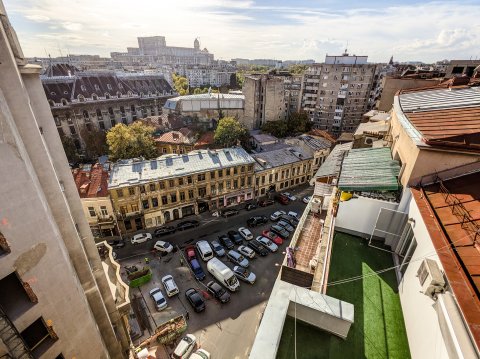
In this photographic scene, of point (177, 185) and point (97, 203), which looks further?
point (177, 185)

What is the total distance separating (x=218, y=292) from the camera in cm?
2677

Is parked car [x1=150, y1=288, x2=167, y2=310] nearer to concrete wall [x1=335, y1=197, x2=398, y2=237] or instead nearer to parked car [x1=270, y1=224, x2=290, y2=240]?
parked car [x1=270, y1=224, x2=290, y2=240]

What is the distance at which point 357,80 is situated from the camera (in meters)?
69.4

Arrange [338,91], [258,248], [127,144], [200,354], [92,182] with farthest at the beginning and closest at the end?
[338,91]
[127,144]
[92,182]
[258,248]
[200,354]

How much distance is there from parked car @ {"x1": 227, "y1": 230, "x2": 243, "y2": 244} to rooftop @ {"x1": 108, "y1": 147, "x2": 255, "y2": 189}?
10284 mm

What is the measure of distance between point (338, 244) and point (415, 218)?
3.88m

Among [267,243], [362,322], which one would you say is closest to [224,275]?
[267,243]

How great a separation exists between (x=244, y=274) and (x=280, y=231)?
31.7 feet

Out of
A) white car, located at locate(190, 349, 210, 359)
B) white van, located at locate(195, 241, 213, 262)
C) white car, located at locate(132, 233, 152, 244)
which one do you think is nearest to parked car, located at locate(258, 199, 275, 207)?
white van, located at locate(195, 241, 213, 262)

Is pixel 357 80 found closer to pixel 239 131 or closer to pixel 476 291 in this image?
pixel 239 131

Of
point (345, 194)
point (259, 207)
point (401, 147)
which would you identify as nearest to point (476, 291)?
point (345, 194)


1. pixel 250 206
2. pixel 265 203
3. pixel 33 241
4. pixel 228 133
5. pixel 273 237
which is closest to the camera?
pixel 33 241

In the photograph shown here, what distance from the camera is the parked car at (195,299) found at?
83.0 ft

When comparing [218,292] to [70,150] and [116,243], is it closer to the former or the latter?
[116,243]
